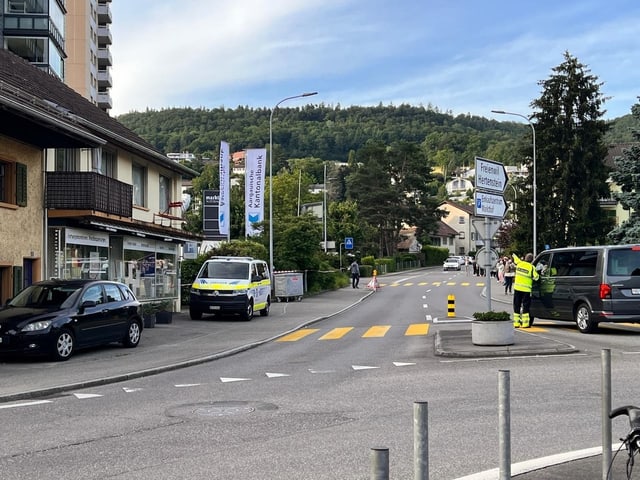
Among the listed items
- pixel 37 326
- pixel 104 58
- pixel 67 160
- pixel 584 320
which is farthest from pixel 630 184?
pixel 104 58

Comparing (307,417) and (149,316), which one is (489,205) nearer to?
(307,417)

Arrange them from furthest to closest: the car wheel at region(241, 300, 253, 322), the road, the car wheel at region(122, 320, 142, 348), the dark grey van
→ the car wheel at region(241, 300, 253, 322) < the dark grey van < the car wheel at region(122, 320, 142, 348) < the road

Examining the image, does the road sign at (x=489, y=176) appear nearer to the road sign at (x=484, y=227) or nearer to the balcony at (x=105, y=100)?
the road sign at (x=484, y=227)

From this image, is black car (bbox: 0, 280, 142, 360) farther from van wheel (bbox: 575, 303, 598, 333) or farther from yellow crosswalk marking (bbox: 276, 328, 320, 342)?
van wheel (bbox: 575, 303, 598, 333)

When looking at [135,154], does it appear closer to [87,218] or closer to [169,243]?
[169,243]

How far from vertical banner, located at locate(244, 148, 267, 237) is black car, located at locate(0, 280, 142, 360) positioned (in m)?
20.3

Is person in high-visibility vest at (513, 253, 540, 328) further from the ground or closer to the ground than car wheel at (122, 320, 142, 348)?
further from the ground

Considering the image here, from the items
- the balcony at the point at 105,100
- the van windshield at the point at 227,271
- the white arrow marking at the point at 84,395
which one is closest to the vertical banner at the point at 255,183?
the van windshield at the point at 227,271

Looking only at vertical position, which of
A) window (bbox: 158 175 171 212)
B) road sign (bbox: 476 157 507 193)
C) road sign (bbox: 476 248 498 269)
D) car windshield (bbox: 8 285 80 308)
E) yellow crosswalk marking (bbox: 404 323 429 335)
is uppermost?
window (bbox: 158 175 171 212)

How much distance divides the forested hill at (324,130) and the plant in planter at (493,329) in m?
103

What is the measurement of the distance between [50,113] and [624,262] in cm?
1357

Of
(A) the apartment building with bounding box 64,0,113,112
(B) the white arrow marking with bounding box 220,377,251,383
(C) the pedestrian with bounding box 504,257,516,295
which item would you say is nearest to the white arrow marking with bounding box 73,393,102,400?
(B) the white arrow marking with bounding box 220,377,251,383

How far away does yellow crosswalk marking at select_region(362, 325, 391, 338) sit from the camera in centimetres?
2041

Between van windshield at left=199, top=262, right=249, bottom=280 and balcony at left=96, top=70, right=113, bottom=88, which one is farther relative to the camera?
balcony at left=96, top=70, right=113, bottom=88
